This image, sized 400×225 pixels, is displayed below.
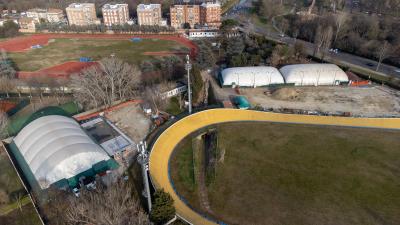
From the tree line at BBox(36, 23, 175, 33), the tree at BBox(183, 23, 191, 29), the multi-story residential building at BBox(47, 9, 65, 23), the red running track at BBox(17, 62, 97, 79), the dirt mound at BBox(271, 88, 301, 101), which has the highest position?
the multi-story residential building at BBox(47, 9, 65, 23)

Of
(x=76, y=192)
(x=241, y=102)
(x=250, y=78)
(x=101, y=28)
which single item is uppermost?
(x=101, y=28)

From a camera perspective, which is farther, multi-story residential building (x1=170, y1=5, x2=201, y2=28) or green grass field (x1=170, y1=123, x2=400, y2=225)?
multi-story residential building (x1=170, y1=5, x2=201, y2=28)

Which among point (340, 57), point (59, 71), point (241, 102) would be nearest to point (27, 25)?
point (59, 71)

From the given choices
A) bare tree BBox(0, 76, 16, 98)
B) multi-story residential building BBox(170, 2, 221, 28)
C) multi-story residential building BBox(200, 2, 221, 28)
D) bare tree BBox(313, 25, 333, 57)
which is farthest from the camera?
multi-story residential building BBox(170, 2, 221, 28)

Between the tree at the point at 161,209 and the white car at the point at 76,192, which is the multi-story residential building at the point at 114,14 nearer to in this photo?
the white car at the point at 76,192

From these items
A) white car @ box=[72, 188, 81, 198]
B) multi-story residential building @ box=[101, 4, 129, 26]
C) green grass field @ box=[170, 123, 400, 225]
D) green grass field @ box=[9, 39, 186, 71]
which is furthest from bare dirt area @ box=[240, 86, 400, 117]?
multi-story residential building @ box=[101, 4, 129, 26]

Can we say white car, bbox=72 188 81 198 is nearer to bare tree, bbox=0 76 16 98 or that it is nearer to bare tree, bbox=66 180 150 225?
bare tree, bbox=66 180 150 225

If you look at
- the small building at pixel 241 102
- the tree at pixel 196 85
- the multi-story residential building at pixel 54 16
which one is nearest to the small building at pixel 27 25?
the multi-story residential building at pixel 54 16

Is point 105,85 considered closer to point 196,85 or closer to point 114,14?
point 196,85

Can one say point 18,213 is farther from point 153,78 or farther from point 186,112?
point 153,78
